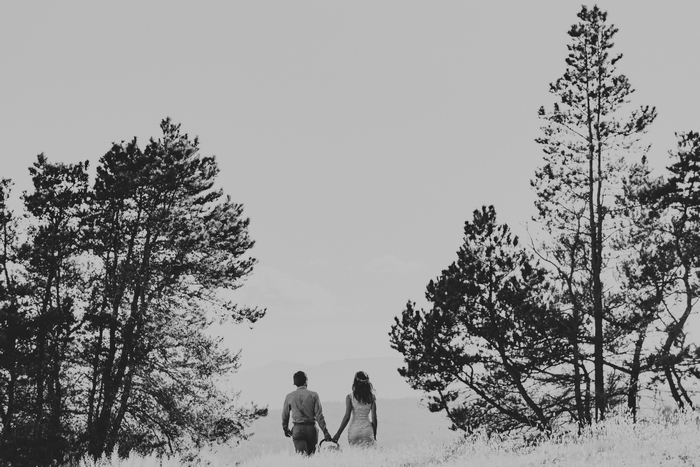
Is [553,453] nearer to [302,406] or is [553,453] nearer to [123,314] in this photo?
[302,406]

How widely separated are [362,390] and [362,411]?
36 cm

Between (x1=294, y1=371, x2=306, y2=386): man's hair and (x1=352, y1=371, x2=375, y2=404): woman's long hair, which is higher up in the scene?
(x1=294, y1=371, x2=306, y2=386): man's hair

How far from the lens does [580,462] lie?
712 centimetres

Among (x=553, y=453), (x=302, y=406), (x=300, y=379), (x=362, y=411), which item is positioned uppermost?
(x=300, y=379)

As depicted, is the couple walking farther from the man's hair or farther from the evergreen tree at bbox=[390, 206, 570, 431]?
the evergreen tree at bbox=[390, 206, 570, 431]

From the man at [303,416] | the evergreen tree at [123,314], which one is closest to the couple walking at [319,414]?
the man at [303,416]

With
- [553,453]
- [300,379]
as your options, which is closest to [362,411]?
[300,379]

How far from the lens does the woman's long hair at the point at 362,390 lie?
391 inches

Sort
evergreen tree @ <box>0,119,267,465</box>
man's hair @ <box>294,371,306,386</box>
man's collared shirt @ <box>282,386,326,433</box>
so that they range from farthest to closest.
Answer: evergreen tree @ <box>0,119,267,465</box>
man's hair @ <box>294,371,306,386</box>
man's collared shirt @ <box>282,386,326,433</box>

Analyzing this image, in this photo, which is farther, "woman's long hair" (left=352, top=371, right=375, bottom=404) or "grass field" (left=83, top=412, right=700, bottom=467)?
"woman's long hair" (left=352, top=371, right=375, bottom=404)

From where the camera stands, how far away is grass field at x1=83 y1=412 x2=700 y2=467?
733 centimetres

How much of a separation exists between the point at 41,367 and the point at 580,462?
16094mm

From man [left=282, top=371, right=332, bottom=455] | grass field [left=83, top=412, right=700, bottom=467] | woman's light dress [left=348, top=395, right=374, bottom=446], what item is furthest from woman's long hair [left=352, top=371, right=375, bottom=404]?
grass field [left=83, top=412, right=700, bottom=467]

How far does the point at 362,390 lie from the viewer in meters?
9.96
